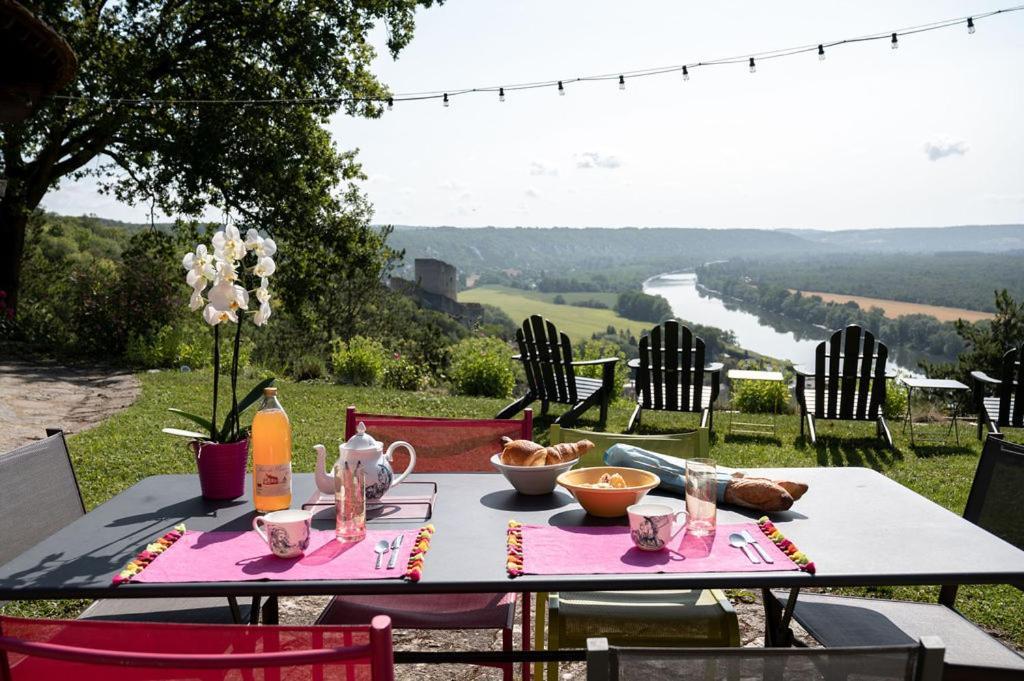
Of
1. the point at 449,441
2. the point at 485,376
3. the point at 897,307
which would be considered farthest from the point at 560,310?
the point at 449,441

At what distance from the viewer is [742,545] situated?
1.68m

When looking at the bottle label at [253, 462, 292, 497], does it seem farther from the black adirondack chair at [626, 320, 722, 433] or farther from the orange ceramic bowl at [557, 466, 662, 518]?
the black adirondack chair at [626, 320, 722, 433]

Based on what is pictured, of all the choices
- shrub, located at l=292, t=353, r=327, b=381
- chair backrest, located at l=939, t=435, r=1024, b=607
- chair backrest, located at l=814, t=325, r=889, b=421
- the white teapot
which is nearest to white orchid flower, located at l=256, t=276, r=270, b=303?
the white teapot

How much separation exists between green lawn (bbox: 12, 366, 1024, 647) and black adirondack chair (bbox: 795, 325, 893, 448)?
0.68 ft

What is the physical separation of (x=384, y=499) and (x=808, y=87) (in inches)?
398

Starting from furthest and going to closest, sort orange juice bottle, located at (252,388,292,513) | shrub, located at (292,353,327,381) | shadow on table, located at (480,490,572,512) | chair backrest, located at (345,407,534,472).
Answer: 1. shrub, located at (292,353,327,381)
2. chair backrest, located at (345,407,534,472)
3. shadow on table, located at (480,490,572,512)
4. orange juice bottle, located at (252,388,292,513)

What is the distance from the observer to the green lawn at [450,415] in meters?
3.36

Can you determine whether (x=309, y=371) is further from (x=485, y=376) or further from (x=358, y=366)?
(x=485, y=376)

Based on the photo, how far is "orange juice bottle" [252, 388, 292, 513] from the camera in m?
1.86

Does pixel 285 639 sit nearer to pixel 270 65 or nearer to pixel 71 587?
pixel 71 587

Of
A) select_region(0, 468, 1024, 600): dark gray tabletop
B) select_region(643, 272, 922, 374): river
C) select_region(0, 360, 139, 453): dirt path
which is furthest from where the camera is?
select_region(643, 272, 922, 374): river

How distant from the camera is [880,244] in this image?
94500mm

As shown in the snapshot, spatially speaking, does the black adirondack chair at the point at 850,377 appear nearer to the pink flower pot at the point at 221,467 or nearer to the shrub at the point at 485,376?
the shrub at the point at 485,376

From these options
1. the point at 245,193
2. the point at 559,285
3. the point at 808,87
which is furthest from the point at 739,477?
the point at 559,285
